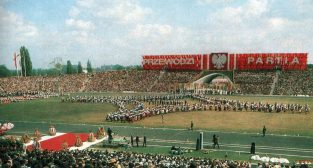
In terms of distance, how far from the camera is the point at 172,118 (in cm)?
4022

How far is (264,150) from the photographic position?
25281 mm

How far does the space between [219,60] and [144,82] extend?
19045 millimetres

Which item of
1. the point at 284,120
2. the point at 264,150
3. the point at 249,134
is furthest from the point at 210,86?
the point at 264,150

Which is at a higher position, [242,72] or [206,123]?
[242,72]

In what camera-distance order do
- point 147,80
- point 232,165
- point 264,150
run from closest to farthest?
point 232,165 → point 264,150 → point 147,80

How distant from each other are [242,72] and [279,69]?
8.09m

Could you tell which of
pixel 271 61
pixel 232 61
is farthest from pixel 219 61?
pixel 271 61

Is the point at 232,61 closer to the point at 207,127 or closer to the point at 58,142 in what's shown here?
the point at 207,127

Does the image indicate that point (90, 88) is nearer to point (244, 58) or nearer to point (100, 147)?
point (244, 58)

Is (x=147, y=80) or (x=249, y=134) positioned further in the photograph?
(x=147, y=80)

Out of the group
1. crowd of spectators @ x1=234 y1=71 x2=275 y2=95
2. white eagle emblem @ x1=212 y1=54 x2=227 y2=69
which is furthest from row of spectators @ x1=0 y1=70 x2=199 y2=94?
crowd of spectators @ x1=234 y1=71 x2=275 y2=95

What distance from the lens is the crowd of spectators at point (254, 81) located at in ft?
236

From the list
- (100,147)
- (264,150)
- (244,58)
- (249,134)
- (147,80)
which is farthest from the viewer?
(147,80)

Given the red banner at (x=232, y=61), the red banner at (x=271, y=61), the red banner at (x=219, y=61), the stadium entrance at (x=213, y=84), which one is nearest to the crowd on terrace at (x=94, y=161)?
the stadium entrance at (x=213, y=84)
